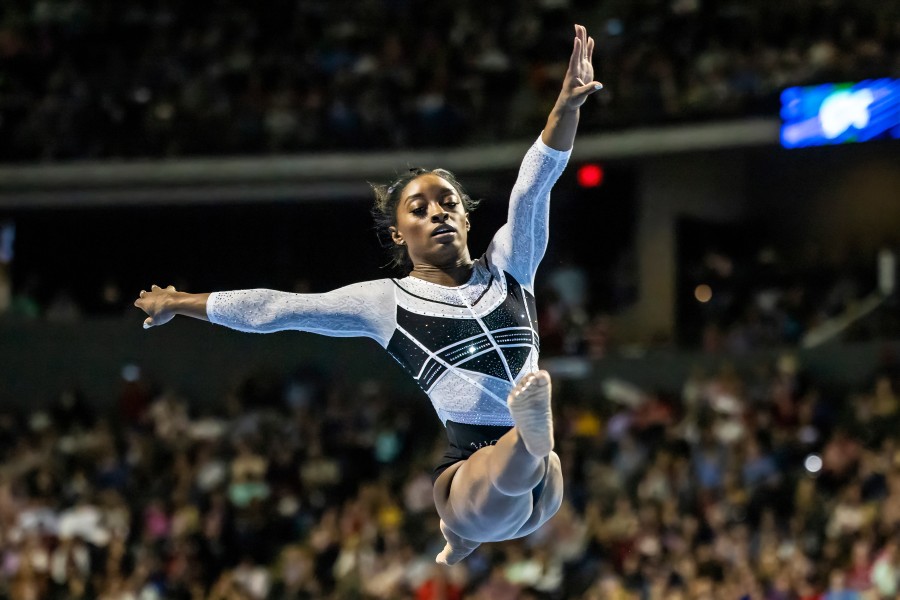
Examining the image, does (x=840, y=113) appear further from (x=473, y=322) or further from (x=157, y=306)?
(x=157, y=306)

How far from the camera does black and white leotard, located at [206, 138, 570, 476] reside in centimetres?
562

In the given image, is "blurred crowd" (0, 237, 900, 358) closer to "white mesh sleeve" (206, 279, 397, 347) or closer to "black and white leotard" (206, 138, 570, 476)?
"black and white leotard" (206, 138, 570, 476)

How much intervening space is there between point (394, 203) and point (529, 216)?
0.69 m

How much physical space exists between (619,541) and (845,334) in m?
4.11

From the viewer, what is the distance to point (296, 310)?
5.46 meters

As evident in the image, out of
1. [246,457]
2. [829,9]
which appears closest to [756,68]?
[829,9]

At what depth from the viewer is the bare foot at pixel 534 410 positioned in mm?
4852

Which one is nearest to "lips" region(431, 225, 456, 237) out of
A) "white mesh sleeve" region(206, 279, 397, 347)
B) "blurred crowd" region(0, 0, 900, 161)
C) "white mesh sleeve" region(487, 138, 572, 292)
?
"white mesh sleeve" region(487, 138, 572, 292)

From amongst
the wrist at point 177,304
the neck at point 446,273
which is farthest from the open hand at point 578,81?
the wrist at point 177,304

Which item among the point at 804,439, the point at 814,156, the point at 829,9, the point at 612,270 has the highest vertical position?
the point at 829,9

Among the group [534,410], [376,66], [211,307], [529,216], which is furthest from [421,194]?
[376,66]

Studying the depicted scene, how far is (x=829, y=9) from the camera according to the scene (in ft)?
45.6

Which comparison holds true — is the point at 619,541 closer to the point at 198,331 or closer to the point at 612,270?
the point at 612,270

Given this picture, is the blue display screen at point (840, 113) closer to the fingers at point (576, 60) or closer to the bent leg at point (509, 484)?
the fingers at point (576, 60)
